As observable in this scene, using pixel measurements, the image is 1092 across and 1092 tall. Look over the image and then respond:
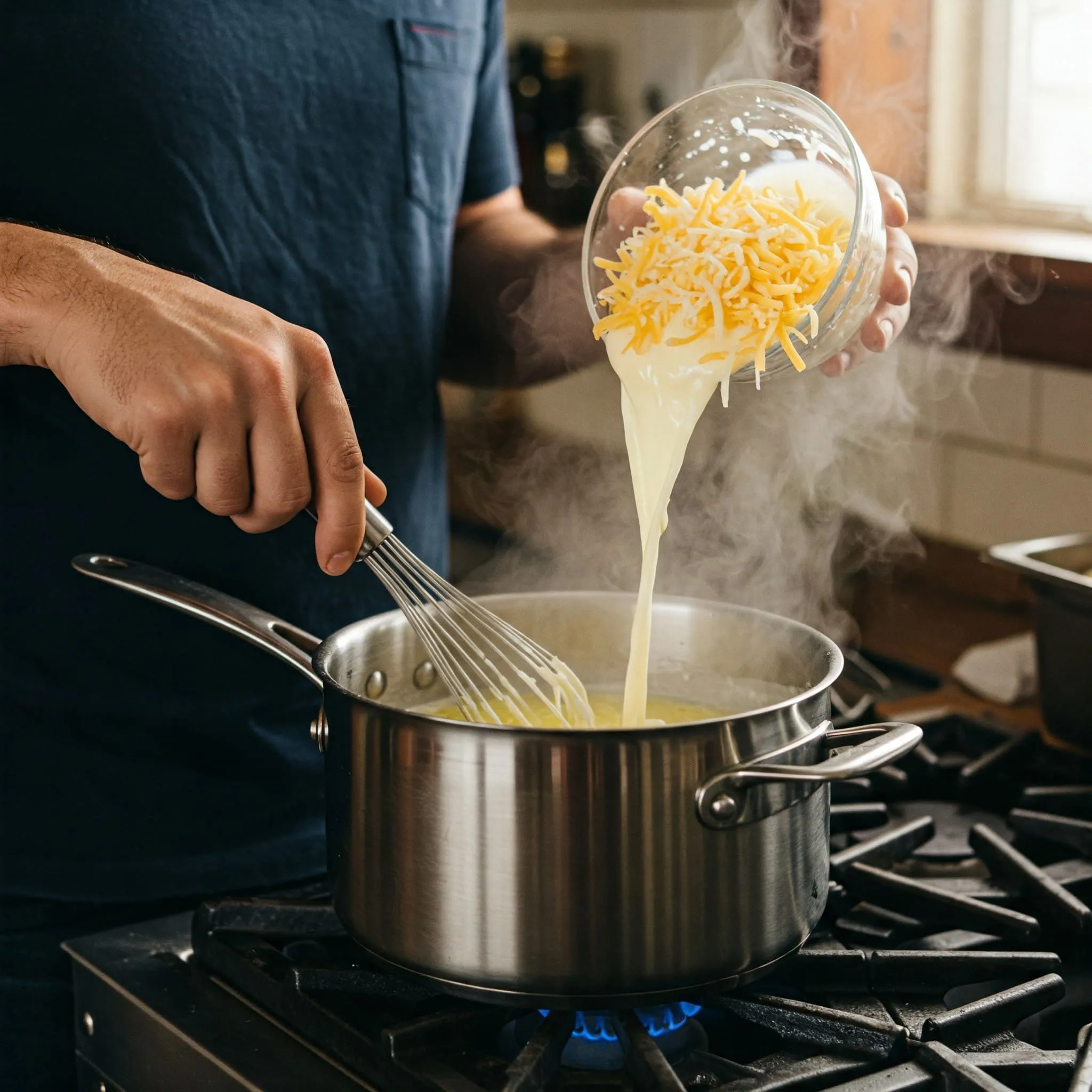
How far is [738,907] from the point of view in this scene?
684 mm

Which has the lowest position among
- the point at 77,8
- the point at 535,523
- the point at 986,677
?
the point at 986,677

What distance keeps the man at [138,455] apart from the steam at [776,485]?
0.19m

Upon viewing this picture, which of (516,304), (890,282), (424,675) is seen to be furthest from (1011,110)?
(424,675)

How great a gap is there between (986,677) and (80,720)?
2.69 ft

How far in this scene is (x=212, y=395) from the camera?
684 millimetres

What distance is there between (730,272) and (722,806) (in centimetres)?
33

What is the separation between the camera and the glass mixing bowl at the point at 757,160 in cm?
83

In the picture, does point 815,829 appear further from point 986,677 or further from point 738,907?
point 986,677

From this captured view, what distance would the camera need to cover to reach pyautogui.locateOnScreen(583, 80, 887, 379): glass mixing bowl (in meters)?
0.83

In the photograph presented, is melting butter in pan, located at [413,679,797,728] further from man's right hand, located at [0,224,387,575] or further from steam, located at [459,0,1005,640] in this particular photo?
steam, located at [459,0,1005,640]

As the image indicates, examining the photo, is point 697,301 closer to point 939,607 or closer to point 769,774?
point 769,774

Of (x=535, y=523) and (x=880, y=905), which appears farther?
(x=535, y=523)

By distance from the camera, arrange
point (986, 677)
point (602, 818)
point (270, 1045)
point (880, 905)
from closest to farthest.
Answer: point (602, 818) → point (270, 1045) → point (880, 905) → point (986, 677)

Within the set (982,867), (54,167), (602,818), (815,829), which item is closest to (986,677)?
(982,867)
